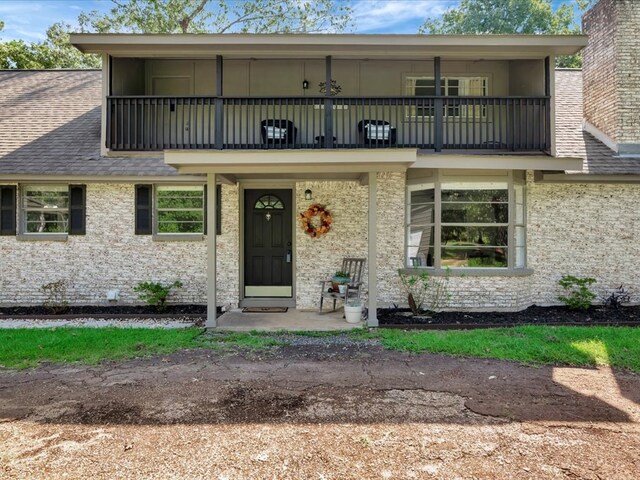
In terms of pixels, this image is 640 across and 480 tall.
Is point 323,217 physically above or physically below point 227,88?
below

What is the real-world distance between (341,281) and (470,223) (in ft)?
8.87

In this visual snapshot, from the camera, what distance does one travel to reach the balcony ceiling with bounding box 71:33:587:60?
7.91 metres

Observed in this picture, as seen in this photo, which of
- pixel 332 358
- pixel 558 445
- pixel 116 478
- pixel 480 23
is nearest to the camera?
pixel 116 478

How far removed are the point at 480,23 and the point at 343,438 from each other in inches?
1175

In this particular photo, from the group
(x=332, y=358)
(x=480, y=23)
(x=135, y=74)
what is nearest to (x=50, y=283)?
(x=135, y=74)

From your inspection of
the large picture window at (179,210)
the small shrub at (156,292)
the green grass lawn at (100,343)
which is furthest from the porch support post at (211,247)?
the large picture window at (179,210)

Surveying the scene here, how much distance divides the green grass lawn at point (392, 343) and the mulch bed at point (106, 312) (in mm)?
1180

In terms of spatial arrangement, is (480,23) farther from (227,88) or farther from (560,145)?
(227,88)

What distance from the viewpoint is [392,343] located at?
21.3 feet

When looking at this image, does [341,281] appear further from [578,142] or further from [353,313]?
[578,142]

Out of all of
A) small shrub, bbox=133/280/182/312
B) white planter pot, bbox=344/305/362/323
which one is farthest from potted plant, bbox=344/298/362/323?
small shrub, bbox=133/280/182/312

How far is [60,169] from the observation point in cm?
902

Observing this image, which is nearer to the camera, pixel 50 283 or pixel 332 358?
pixel 332 358

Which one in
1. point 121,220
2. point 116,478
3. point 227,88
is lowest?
point 116,478
